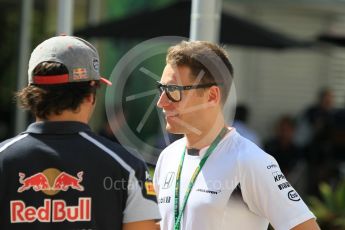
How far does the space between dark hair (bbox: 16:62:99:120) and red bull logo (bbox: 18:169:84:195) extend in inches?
8.6

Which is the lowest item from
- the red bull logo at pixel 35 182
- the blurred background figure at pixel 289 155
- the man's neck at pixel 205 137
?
the blurred background figure at pixel 289 155

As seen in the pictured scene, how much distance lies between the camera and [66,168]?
2789 mm

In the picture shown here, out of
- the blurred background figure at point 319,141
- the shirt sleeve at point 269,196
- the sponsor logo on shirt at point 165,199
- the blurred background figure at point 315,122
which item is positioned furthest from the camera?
the blurred background figure at point 315,122

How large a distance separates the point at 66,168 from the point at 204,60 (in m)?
1.00

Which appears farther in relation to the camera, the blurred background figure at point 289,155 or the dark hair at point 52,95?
the blurred background figure at point 289,155

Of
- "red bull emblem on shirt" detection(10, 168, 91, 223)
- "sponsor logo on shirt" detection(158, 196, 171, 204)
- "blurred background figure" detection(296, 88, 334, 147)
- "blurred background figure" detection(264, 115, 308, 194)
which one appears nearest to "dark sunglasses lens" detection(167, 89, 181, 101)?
"sponsor logo on shirt" detection(158, 196, 171, 204)

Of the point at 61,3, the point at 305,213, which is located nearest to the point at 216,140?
the point at 305,213

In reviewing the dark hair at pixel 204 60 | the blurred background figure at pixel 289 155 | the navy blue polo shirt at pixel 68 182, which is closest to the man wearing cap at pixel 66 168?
the navy blue polo shirt at pixel 68 182

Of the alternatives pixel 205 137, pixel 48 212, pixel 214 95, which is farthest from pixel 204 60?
A: pixel 48 212

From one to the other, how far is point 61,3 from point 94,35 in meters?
3.12

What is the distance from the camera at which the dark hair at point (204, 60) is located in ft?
11.6

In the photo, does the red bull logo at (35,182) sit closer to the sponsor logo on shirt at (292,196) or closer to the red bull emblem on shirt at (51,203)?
the red bull emblem on shirt at (51,203)

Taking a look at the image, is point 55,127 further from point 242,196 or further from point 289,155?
point 289,155

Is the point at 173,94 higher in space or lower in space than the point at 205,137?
higher
